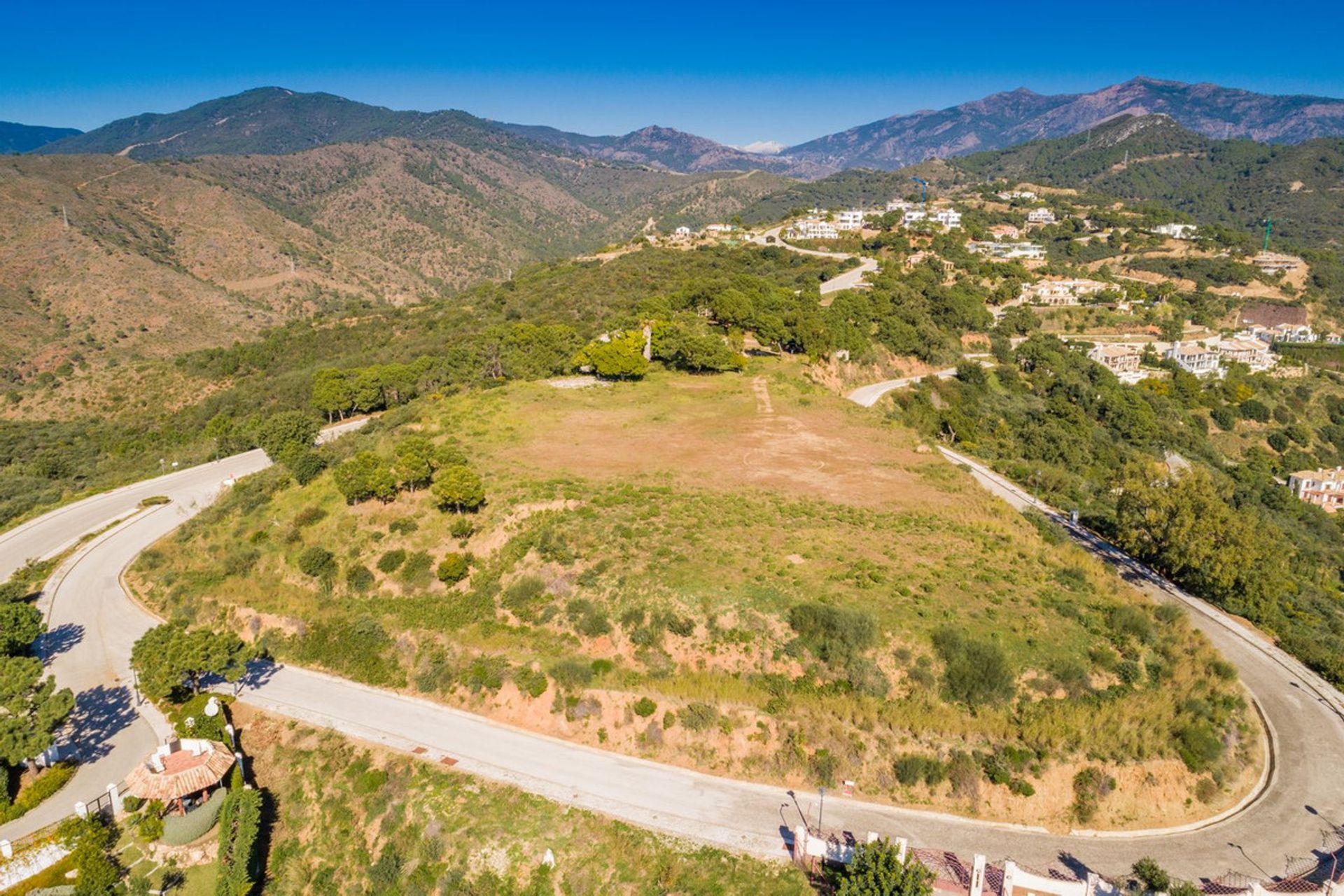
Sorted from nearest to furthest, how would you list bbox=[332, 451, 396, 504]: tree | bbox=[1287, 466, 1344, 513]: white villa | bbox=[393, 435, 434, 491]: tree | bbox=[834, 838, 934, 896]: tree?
bbox=[834, 838, 934, 896]: tree, bbox=[332, 451, 396, 504]: tree, bbox=[393, 435, 434, 491]: tree, bbox=[1287, 466, 1344, 513]: white villa

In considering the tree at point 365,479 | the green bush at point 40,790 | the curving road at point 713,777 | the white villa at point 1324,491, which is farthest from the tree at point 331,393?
the white villa at point 1324,491

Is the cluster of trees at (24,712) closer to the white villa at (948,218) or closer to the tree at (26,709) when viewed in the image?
the tree at (26,709)

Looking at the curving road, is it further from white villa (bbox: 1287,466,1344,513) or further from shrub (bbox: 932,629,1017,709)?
white villa (bbox: 1287,466,1344,513)

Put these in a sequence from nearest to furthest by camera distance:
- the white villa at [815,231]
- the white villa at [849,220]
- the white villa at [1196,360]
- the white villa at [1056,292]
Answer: the white villa at [1196,360] → the white villa at [1056,292] → the white villa at [815,231] → the white villa at [849,220]

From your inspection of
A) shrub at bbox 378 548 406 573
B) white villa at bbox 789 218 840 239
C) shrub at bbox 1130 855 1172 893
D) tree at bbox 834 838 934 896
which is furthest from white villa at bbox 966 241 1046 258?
tree at bbox 834 838 934 896

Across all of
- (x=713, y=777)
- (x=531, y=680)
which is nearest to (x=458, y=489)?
(x=531, y=680)

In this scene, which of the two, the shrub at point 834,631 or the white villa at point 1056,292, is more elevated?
the white villa at point 1056,292
